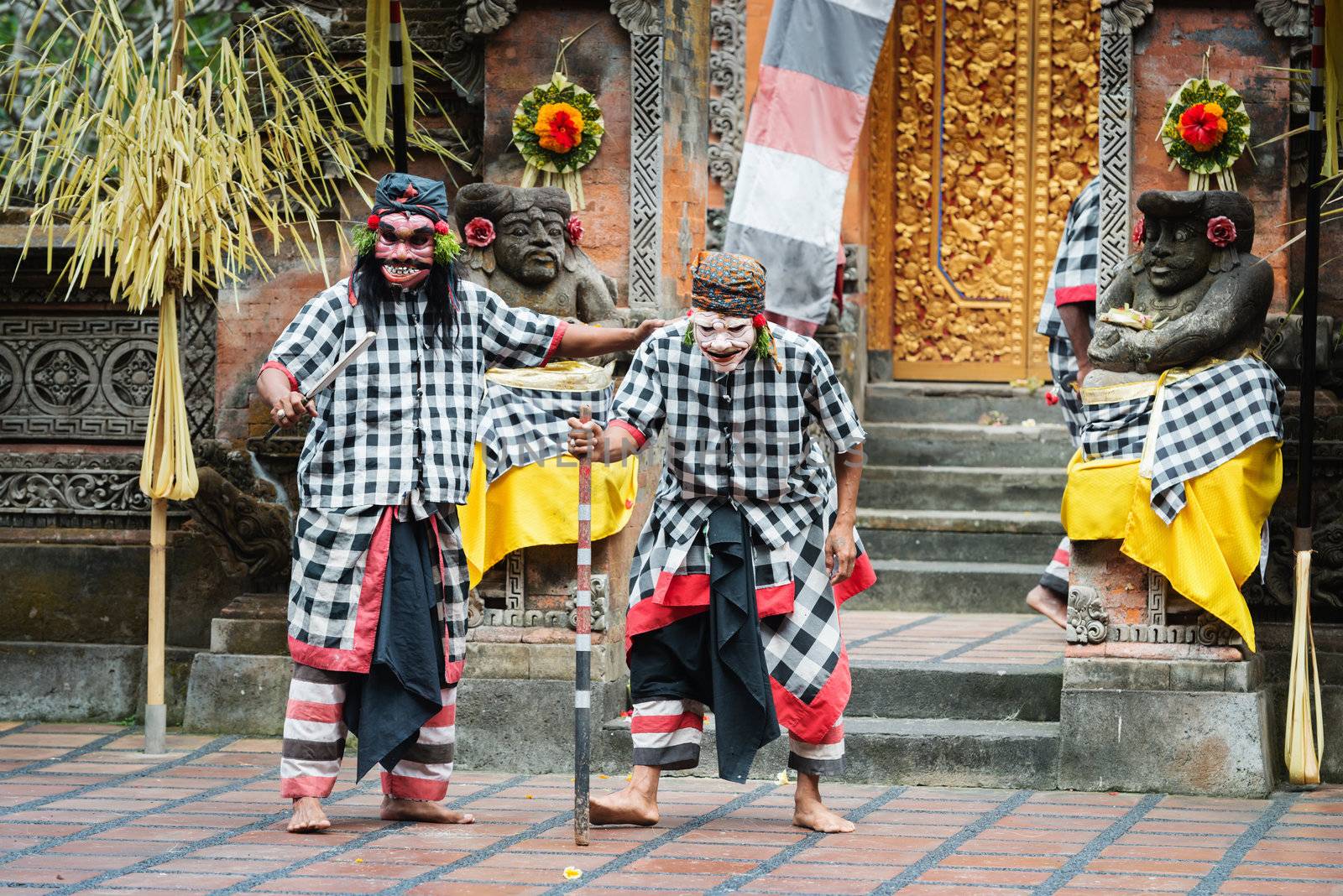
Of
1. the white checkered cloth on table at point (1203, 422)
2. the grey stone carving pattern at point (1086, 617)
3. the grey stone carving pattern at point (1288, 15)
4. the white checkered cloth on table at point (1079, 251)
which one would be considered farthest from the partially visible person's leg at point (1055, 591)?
the grey stone carving pattern at point (1288, 15)

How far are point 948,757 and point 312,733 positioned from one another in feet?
7.30

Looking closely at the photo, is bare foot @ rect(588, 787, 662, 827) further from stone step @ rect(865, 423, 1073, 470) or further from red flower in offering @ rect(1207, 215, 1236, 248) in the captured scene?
stone step @ rect(865, 423, 1073, 470)

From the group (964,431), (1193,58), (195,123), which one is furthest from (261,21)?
(964,431)

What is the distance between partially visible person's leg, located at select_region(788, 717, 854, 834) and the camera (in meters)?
6.32

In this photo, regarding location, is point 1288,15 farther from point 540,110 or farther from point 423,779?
point 423,779

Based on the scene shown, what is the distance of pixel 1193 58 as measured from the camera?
7.44m

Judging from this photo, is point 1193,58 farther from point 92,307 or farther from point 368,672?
Answer: point 92,307

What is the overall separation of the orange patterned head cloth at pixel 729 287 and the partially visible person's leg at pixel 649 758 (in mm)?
1231

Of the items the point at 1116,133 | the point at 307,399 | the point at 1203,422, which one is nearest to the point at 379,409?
the point at 307,399

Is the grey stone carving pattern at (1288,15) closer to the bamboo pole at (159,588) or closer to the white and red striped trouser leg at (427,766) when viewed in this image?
the white and red striped trouser leg at (427,766)

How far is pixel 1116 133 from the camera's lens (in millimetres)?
7465

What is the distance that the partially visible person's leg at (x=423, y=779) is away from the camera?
6.46m

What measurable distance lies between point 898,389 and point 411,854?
6.70 m

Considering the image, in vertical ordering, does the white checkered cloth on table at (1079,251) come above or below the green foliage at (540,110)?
below
